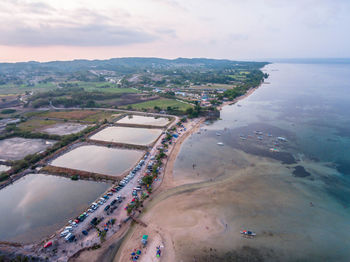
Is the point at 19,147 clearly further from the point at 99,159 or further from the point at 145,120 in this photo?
the point at 145,120

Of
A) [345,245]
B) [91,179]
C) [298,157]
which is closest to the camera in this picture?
[345,245]

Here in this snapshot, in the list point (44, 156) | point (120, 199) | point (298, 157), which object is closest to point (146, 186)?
point (120, 199)

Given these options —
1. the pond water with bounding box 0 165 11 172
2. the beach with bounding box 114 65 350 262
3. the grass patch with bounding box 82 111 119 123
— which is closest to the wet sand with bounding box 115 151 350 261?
the beach with bounding box 114 65 350 262

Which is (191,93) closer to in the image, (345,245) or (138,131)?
(138,131)

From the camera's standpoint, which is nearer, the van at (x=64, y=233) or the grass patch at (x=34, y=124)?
the van at (x=64, y=233)

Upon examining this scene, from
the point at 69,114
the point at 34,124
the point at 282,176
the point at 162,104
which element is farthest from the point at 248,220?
the point at 69,114

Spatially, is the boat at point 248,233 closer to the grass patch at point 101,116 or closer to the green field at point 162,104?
the grass patch at point 101,116

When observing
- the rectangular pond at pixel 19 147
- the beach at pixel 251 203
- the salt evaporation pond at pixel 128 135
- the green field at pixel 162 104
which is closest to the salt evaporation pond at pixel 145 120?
the salt evaporation pond at pixel 128 135
